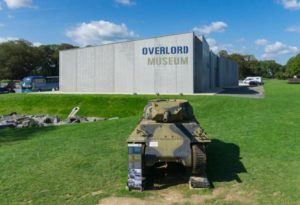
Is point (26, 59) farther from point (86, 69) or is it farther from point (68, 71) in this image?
point (86, 69)

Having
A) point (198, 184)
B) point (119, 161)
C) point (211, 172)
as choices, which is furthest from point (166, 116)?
point (119, 161)

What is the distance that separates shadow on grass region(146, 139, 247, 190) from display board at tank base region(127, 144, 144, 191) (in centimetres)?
33

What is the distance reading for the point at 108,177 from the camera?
938cm

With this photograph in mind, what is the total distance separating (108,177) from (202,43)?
3100 centimetres

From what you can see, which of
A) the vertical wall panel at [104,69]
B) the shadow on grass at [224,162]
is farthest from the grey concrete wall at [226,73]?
the shadow on grass at [224,162]

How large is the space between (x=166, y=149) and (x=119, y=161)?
7.76 feet

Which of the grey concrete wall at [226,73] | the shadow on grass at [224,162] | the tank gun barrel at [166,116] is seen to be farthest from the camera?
the grey concrete wall at [226,73]

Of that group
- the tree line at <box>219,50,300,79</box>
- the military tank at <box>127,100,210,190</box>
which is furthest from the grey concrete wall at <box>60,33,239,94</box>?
the tree line at <box>219,50,300,79</box>

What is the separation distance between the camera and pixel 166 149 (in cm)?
874

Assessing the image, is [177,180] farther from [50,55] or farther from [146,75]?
[50,55]

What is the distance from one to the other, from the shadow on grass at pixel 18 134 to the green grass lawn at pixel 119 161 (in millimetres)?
58

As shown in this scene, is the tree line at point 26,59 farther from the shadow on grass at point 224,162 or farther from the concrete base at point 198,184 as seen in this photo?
the concrete base at point 198,184

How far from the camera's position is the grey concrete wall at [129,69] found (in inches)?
1423

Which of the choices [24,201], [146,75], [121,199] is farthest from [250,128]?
[146,75]
